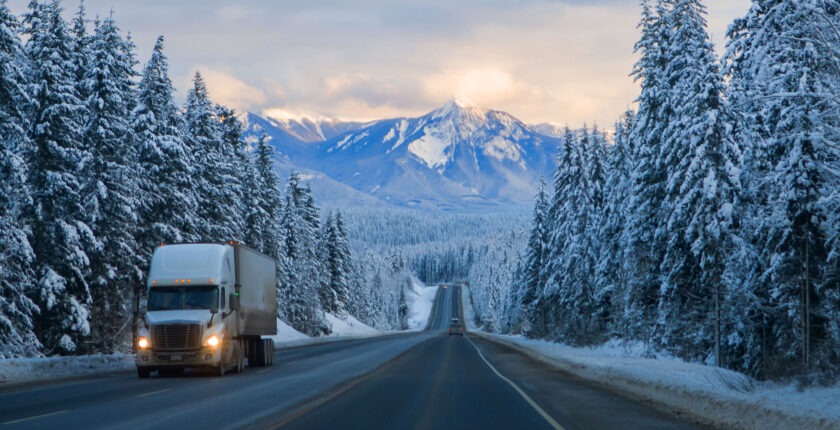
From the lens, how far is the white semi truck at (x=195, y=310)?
23672 mm

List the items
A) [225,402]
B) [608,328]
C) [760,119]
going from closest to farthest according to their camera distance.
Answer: [225,402], [760,119], [608,328]

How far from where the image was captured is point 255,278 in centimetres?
2891

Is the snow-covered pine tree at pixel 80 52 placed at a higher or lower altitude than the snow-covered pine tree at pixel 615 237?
higher

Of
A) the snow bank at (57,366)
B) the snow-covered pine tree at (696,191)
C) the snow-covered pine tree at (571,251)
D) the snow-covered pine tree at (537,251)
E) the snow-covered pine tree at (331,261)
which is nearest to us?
the snow bank at (57,366)

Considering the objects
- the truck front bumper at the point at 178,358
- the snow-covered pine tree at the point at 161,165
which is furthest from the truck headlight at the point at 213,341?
the snow-covered pine tree at the point at 161,165

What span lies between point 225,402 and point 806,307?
17.2 meters

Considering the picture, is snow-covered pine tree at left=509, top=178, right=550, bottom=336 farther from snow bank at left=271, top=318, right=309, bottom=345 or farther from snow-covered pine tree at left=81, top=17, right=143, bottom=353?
snow-covered pine tree at left=81, top=17, right=143, bottom=353

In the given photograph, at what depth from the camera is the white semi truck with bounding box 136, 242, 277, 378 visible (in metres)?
23.7

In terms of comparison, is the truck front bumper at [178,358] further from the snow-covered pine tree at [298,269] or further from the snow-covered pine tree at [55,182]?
the snow-covered pine tree at [298,269]

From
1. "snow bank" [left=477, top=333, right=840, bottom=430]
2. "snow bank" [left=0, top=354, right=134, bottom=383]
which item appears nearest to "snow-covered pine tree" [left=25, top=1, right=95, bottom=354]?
"snow bank" [left=0, top=354, right=134, bottom=383]

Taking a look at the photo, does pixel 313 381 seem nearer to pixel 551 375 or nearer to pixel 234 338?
pixel 234 338

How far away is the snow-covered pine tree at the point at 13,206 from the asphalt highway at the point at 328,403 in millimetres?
6796

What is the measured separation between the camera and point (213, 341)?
78.6ft

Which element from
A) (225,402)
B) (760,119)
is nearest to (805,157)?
(760,119)
